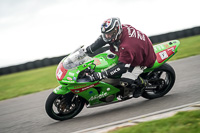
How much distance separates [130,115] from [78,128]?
0.98m

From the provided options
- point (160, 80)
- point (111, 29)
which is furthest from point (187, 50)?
point (111, 29)

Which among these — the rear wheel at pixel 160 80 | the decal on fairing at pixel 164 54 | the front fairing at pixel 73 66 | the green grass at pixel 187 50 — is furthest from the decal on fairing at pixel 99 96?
the green grass at pixel 187 50

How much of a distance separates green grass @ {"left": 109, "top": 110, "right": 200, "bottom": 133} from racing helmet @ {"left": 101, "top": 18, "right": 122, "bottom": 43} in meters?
1.93

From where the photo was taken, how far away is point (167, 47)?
18.3 ft

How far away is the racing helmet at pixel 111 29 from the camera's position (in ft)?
15.4

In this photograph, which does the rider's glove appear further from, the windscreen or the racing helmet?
the racing helmet

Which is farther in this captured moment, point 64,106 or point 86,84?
point 64,106

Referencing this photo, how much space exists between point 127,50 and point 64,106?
1.68 m

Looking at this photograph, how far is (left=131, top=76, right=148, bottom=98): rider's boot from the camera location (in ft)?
16.9

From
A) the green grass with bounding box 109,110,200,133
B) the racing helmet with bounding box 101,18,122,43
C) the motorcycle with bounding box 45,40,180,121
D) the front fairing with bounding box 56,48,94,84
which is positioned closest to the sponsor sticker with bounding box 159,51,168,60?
the motorcycle with bounding box 45,40,180,121

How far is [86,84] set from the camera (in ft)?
15.7

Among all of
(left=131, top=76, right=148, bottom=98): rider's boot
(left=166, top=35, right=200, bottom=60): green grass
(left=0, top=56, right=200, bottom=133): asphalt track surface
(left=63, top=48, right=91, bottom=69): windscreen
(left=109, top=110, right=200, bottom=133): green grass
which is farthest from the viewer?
(left=166, top=35, right=200, bottom=60): green grass

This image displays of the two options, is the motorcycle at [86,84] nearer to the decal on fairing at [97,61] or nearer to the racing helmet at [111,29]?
the decal on fairing at [97,61]

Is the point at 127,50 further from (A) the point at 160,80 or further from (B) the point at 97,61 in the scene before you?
Result: (A) the point at 160,80
